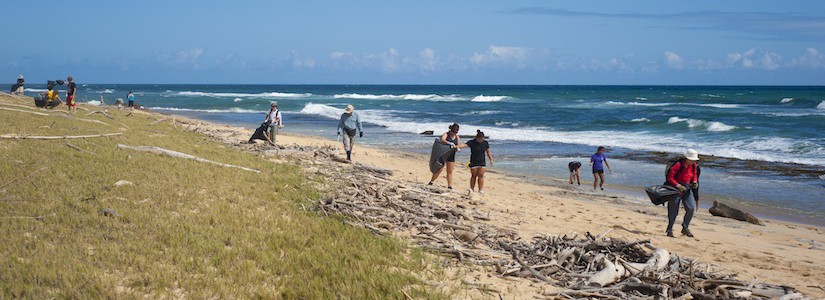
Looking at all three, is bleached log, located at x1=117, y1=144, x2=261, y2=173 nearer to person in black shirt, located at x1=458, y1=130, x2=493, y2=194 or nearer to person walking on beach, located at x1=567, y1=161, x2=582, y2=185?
person in black shirt, located at x1=458, y1=130, x2=493, y2=194

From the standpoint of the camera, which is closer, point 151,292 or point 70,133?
point 151,292

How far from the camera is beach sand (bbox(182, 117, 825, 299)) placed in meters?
7.93

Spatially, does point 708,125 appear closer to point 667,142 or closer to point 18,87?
point 667,142

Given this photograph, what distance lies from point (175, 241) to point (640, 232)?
734 cm

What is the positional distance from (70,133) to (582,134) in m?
25.7

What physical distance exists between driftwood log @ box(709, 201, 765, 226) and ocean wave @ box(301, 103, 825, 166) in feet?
37.9

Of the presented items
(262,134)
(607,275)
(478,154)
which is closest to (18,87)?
(262,134)

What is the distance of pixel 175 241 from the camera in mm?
7164

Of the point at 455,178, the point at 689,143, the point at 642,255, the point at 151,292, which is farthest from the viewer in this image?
the point at 689,143

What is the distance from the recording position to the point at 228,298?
5879 mm

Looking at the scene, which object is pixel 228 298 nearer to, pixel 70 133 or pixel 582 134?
pixel 70 133

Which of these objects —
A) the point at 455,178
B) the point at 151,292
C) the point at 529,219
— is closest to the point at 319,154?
the point at 455,178

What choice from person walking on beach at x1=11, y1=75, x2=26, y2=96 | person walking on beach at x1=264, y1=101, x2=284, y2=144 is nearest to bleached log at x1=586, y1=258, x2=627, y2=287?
person walking on beach at x1=264, y1=101, x2=284, y2=144

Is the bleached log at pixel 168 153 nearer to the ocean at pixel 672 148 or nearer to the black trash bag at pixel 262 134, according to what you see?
the black trash bag at pixel 262 134
